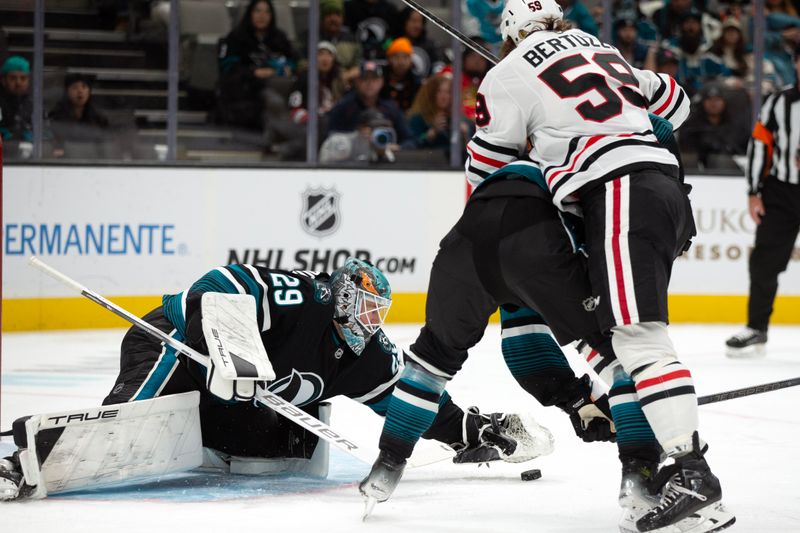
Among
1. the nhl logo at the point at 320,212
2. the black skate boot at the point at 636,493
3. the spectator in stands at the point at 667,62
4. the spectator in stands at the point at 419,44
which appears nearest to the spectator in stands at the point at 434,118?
the spectator in stands at the point at 419,44

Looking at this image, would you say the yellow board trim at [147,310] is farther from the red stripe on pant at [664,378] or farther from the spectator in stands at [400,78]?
the red stripe on pant at [664,378]

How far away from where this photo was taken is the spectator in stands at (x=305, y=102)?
280 inches

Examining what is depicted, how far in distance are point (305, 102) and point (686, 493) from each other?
5039 mm

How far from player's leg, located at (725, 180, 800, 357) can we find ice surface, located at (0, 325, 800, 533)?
1317mm

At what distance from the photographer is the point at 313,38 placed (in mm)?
7086

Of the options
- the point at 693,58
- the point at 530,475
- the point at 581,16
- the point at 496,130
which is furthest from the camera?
the point at 693,58

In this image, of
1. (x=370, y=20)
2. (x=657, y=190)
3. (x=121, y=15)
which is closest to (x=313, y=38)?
(x=370, y=20)

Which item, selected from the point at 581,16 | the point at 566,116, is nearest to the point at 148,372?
the point at 566,116

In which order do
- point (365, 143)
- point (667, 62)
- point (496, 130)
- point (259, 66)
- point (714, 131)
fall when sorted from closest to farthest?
point (496, 130) < point (259, 66) < point (365, 143) < point (714, 131) < point (667, 62)

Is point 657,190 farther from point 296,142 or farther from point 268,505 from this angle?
point 296,142

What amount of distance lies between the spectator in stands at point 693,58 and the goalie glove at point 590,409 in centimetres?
522

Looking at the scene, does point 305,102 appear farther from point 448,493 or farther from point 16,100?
point 448,493

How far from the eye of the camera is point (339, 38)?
7230 millimetres

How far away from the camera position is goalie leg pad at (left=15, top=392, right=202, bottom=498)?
2773mm
